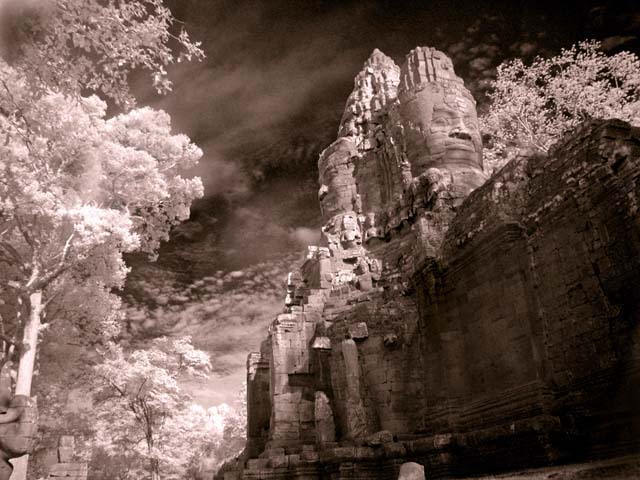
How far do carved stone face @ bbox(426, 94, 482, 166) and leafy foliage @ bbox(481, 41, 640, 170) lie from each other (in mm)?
3843

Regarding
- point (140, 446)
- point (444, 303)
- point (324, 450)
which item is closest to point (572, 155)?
point (444, 303)

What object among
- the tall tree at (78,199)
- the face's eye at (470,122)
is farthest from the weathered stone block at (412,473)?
the face's eye at (470,122)

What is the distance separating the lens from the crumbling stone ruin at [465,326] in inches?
321

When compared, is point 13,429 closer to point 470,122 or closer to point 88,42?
point 88,42

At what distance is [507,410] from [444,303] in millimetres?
3562

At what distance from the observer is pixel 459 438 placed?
9.98 meters

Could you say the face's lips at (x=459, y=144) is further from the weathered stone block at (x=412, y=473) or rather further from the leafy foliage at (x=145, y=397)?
the weathered stone block at (x=412, y=473)

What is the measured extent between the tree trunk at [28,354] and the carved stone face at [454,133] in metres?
16.2

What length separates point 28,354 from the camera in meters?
15.4

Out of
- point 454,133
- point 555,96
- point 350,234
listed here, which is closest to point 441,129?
point 454,133

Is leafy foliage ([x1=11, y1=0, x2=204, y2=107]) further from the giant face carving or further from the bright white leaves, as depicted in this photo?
the giant face carving

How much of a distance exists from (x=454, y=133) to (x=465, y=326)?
1225cm

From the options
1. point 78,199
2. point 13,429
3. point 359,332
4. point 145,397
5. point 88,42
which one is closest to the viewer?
point 88,42


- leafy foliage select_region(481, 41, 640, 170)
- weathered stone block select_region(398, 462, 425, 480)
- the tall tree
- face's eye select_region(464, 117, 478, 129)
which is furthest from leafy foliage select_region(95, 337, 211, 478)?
weathered stone block select_region(398, 462, 425, 480)
